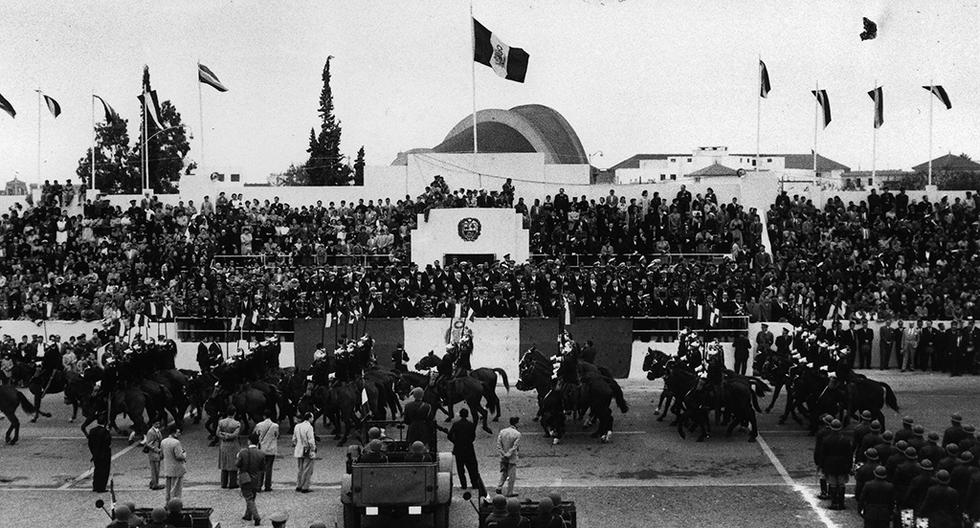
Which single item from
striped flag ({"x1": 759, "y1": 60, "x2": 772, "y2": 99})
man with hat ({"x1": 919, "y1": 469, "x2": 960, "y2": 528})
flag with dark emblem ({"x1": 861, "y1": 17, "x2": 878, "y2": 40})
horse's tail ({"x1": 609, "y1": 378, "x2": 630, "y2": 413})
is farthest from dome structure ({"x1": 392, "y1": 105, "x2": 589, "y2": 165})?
man with hat ({"x1": 919, "y1": 469, "x2": 960, "y2": 528})

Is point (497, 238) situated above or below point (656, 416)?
above

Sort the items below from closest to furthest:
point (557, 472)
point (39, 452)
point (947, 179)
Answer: point (557, 472), point (39, 452), point (947, 179)

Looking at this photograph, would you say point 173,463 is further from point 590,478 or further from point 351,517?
point 590,478

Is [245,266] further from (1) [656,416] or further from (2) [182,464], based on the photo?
(2) [182,464]

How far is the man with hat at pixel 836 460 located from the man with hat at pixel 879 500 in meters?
2.00

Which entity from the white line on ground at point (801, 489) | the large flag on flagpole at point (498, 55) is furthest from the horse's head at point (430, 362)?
the large flag on flagpole at point (498, 55)

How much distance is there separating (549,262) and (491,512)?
22.1 meters

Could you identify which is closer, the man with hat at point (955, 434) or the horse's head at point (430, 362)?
the man with hat at point (955, 434)

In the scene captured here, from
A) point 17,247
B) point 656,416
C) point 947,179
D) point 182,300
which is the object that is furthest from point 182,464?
point 947,179

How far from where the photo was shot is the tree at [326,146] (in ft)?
233

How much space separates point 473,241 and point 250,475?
21736mm

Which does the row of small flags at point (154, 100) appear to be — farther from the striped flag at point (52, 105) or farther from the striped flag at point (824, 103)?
the striped flag at point (824, 103)

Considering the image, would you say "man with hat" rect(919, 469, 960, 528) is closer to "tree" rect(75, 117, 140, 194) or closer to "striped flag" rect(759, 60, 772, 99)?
"striped flag" rect(759, 60, 772, 99)

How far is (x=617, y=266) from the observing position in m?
33.3
